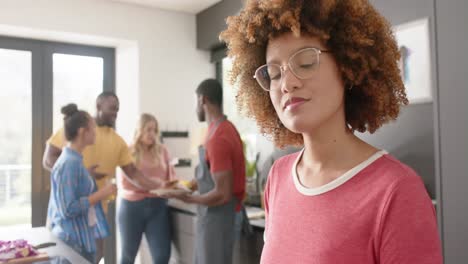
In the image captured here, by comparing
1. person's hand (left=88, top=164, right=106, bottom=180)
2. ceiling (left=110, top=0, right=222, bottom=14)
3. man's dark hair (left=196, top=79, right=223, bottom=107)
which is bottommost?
person's hand (left=88, top=164, right=106, bottom=180)

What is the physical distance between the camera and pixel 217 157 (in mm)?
2328

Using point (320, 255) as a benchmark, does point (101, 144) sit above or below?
above

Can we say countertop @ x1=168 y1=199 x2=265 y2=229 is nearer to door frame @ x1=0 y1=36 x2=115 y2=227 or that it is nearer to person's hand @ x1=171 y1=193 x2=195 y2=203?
person's hand @ x1=171 y1=193 x2=195 y2=203

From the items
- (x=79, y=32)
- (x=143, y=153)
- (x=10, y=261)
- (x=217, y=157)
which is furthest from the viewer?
(x=79, y=32)

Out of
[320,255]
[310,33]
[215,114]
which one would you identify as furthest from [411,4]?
[320,255]

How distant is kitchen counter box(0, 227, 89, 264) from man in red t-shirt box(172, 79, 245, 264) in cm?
74

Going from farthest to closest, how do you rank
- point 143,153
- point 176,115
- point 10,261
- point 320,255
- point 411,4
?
point 176,115
point 143,153
point 411,4
point 10,261
point 320,255

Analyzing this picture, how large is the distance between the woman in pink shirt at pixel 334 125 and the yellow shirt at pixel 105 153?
2.26m

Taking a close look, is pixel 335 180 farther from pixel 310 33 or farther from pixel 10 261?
pixel 10 261

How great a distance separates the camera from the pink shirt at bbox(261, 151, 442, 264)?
66 cm

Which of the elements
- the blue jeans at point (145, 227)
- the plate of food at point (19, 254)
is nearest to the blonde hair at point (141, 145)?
the blue jeans at point (145, 227)

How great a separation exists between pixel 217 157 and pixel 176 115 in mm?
1831

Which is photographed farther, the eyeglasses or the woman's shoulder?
the woman's shoulder

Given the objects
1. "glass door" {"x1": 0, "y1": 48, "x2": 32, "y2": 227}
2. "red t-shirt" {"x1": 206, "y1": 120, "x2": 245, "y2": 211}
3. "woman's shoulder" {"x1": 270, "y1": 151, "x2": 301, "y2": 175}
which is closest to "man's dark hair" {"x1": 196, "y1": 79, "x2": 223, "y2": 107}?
"red t-shirt" {"x1": 206, "y1": 120, "x2": 245, "y2": 211}
